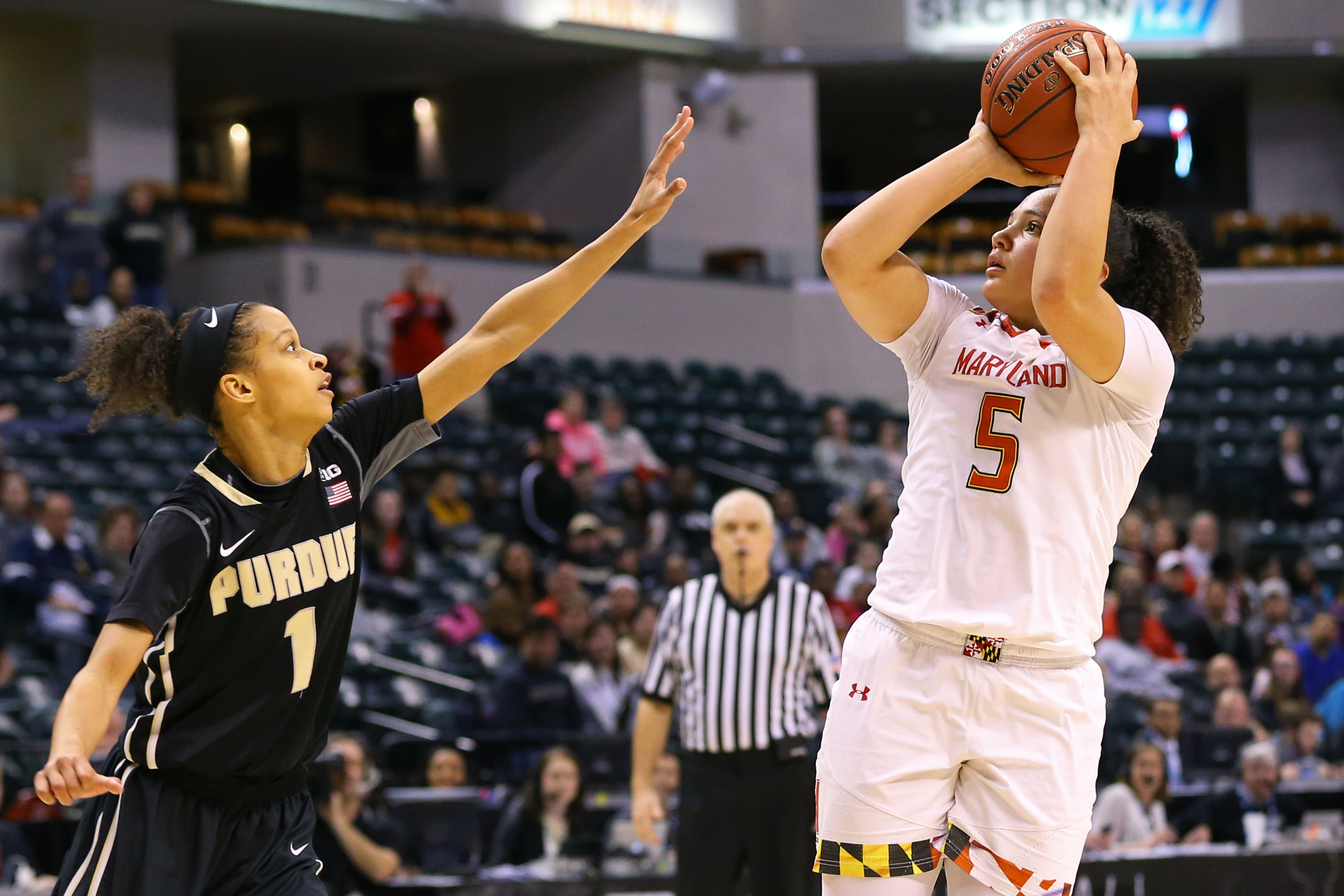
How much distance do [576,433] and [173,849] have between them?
32.5ft

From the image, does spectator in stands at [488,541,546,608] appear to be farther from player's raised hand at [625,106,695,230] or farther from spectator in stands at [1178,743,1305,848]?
player's raised hand at [625,106,695,230]

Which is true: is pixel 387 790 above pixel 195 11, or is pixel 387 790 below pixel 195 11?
below

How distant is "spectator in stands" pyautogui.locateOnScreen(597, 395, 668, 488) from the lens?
13031 mm

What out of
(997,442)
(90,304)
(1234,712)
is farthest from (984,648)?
(90,304)

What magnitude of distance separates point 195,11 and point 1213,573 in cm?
1105

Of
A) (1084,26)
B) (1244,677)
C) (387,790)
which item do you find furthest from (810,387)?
(1084,26)

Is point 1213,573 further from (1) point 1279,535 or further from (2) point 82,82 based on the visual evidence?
(2) point 82,82

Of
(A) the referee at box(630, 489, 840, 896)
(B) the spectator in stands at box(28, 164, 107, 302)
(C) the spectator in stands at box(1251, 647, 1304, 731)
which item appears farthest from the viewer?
(B) the spectator in stands at box(28, 164, 107, 302)

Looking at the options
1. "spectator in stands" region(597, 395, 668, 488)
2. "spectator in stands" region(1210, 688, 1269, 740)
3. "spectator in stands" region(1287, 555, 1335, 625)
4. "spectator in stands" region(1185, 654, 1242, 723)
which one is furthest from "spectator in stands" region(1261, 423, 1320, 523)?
"spectator in stands" region(1210, 688, 1269, 740)

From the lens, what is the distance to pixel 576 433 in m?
12.8

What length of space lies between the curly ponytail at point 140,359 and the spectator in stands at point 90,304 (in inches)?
396

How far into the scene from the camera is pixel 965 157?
2932 millimetres

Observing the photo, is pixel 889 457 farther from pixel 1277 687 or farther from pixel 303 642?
pixel 303 642

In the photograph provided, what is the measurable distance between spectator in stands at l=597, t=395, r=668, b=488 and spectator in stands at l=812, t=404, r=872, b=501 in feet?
5.85
